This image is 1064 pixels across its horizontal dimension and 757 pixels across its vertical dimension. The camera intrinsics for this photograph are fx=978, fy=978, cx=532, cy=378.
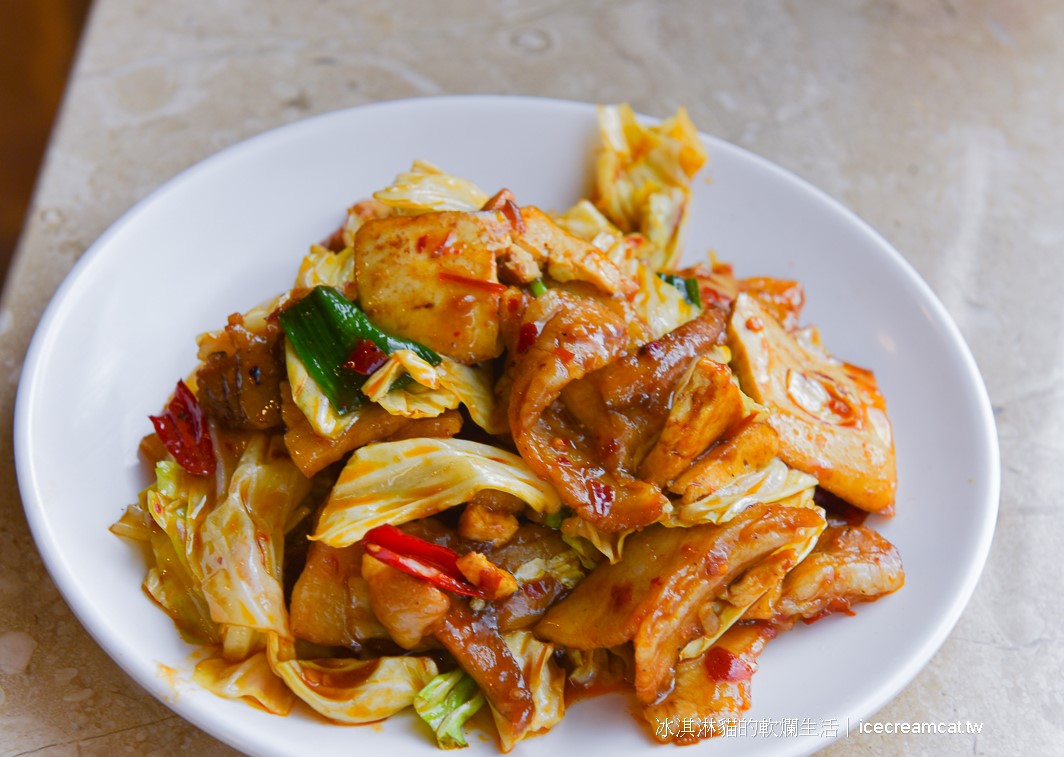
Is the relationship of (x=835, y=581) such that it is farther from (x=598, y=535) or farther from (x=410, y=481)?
(x=410, y=481)

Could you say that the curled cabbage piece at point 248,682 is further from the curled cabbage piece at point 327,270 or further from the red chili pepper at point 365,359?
the curled cabbage piece at point 327,270

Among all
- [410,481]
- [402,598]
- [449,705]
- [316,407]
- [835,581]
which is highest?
[316,407]

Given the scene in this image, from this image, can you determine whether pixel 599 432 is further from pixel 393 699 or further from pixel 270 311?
pixel 270 311

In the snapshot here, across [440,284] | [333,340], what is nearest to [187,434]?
[333,340]

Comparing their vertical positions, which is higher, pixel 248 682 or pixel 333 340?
pixel 333 340

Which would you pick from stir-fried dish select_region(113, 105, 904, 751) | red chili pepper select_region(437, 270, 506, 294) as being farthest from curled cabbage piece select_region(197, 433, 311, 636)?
red chili pepper select_region(437, 270, 506, 294)

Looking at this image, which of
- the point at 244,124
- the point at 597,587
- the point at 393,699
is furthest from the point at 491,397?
the point at 244,124
